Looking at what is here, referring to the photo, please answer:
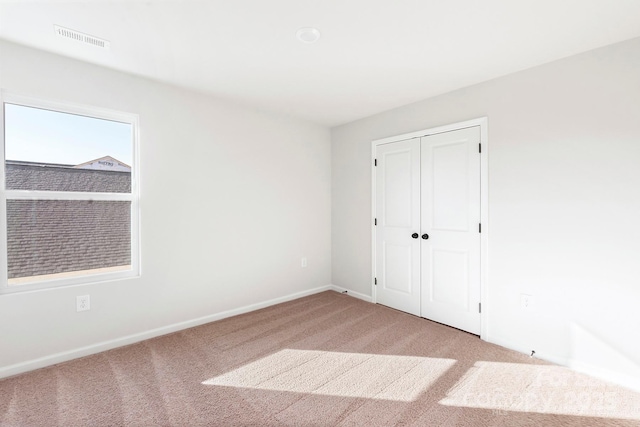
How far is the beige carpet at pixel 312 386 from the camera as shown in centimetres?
178

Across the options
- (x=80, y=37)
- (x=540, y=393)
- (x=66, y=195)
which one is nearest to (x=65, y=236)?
(x=66, y=195)

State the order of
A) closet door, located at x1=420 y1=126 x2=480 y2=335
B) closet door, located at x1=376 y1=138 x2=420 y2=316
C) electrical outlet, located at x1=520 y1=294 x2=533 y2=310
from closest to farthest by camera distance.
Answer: electrical outlet, located at x1=520 y1=294 x2=533 y2=310
closet door, located at x1=420 y1=126 x2=480 y2=335
closet door, located at x1=376 y1=138 x2=420 y2=316

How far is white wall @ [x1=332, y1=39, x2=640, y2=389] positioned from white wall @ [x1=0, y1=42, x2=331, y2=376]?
2.24 m

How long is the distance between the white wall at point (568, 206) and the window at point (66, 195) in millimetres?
3398

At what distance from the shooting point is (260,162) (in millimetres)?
3652

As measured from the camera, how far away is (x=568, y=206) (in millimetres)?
2363

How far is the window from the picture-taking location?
226 cm

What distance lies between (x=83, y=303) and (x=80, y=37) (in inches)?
82.5

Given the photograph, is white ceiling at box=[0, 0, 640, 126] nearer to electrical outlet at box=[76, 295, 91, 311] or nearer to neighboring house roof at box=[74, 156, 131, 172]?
neighboring house roof at box=[74, 156, 131, 172]

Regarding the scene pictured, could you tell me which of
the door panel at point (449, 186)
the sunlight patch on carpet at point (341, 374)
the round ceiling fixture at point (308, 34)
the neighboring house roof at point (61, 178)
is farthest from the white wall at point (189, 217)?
the door panel at point (449, 186)

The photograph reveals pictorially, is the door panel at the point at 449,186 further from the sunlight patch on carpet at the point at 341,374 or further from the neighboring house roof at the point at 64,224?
the neighboring house roof at the point at 64,224

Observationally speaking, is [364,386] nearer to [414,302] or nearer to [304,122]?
[414,302]

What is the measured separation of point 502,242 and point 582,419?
138cm

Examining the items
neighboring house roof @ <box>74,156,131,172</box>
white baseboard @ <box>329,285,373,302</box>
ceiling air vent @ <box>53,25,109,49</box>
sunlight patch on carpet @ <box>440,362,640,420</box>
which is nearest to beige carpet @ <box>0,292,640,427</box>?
sunlight patch on carpet @ <box>440,362,640,420</box>
